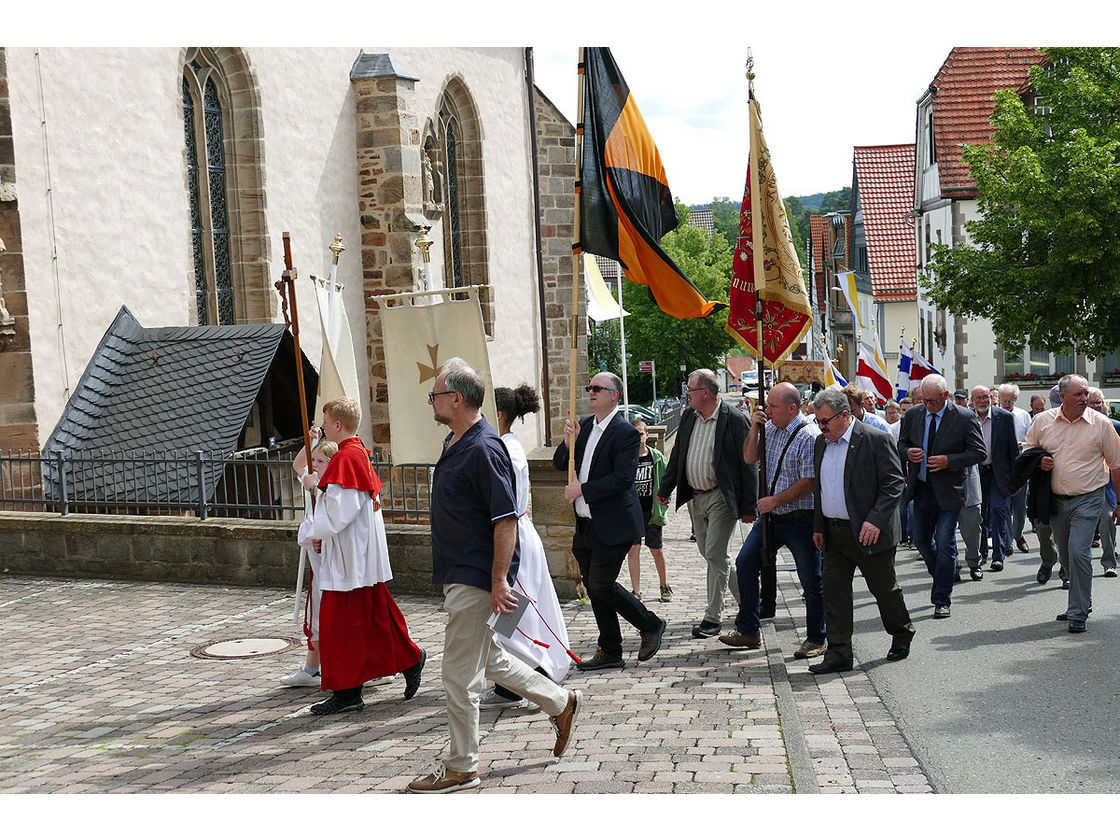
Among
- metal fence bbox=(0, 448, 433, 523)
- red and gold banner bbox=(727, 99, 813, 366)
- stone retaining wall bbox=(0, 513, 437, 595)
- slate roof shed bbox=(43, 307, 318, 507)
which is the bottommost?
stone retaining wall bbox=(0, 513, 437, 595)

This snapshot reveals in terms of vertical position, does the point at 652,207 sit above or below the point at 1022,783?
above

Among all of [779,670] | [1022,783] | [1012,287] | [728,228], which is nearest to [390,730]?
[779,670]

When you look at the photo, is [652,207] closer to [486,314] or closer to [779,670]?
[779,670]

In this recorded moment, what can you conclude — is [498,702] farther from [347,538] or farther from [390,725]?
[347,538]

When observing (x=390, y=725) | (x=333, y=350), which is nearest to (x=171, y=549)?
(x=333, y=350)

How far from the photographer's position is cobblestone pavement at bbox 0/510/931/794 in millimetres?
5594

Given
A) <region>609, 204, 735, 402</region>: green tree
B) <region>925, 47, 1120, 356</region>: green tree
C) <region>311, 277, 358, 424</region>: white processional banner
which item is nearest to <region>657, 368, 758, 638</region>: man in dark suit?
<region>311, 277, 358, 424</region>: white processional banner

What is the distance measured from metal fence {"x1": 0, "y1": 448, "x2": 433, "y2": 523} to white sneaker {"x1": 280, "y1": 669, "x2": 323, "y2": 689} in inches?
139

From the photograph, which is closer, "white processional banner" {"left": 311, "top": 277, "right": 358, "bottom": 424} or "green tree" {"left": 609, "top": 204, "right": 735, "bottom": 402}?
"white processional banner" {"left": 311, "top": 277, "right": 358, "bottom": 424}

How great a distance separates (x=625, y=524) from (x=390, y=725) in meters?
2.00

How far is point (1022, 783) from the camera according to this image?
215 inches

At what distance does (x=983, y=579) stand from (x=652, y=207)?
530cm

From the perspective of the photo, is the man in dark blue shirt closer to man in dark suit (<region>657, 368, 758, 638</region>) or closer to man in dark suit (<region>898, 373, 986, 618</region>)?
man in dark suit (<region>657, 368, 758, 638</region>)

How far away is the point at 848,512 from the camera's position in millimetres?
7855
